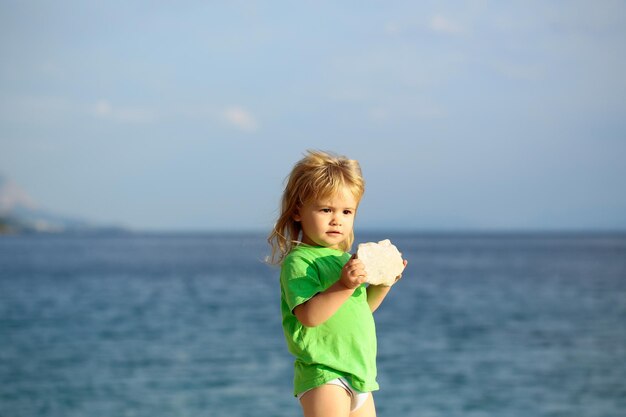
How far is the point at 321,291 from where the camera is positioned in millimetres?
3273

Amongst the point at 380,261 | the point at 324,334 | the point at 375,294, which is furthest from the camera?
the point at 375,294

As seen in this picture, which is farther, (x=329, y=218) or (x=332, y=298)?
(x=329, y=218)

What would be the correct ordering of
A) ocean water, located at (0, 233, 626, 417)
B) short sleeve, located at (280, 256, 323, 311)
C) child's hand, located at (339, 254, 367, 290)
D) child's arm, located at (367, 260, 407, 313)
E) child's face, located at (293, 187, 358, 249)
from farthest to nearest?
ocean water, located at (0, 233, 626, 417) < child's arm, located at (367, 260, 407, 313) < child's face, located at (293, 187, 358, 249) < short sleeve, located at (280, 256, 323, 311) < child's hand, located at (339, 254, 367, 290)

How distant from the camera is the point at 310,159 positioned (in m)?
3.46

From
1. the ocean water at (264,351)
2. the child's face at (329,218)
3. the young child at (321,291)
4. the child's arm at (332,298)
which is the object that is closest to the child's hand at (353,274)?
the child's arm at (332,298)

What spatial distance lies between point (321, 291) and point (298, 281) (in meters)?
0.10

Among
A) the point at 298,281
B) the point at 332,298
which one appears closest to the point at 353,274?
the point at 332,298

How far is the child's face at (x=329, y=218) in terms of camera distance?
3.40 metres

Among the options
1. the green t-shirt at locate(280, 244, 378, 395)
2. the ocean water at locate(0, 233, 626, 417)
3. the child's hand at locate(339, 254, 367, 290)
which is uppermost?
the child's hand at locate(339, 254, 367, 290)

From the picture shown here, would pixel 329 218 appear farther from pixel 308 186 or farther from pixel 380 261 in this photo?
pixel 380 261

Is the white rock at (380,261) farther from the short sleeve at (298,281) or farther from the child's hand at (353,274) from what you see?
the short sleeve at (298,281)

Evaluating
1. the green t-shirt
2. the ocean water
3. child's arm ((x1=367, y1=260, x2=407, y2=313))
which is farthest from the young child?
the ocean water

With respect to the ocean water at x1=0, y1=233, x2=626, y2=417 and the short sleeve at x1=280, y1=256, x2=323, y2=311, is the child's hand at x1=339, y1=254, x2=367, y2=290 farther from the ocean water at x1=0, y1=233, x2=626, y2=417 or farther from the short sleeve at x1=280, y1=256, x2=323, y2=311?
the ocean water at x1=0, y1=233, x2=626, y2=417

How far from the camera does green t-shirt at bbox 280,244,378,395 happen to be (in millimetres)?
3354
